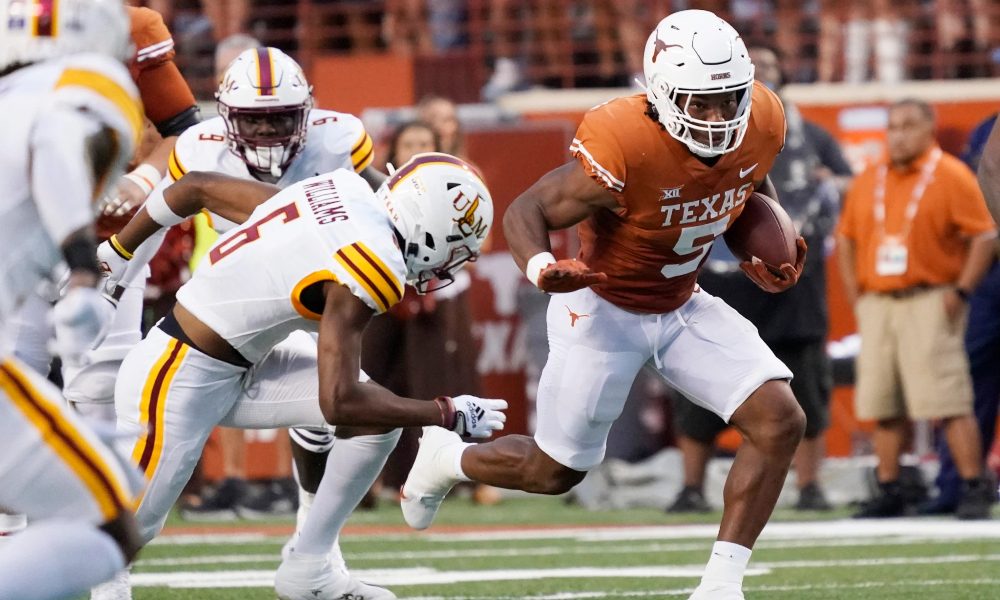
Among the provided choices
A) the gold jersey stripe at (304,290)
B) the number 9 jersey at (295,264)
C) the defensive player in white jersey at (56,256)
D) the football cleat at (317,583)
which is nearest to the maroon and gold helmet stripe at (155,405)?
the number 9 jersey at (295,264)

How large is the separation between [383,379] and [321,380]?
4.24 metres

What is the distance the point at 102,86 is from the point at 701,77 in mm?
1835

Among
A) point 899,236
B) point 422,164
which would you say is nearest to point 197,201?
point 422,164

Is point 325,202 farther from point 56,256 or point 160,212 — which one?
point 56,256

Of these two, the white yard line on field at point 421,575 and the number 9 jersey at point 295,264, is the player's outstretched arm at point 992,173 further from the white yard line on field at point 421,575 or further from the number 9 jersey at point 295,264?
the white yard line on field at point 421,575

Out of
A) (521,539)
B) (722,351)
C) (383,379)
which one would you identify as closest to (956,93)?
(383,379)

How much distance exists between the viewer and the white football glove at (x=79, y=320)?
2904 mm

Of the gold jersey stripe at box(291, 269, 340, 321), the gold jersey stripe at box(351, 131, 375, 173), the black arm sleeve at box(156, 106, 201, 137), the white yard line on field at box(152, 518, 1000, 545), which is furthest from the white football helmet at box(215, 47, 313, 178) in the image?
the white yard line on field at box(152, 518, 1000, 545)

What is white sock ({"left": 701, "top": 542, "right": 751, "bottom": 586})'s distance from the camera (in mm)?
4344

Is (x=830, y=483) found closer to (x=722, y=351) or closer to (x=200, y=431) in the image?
(x=722, y=351)

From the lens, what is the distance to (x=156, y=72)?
5375mm

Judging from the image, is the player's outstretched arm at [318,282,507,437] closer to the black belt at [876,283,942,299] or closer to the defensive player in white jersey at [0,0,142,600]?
the defensive player in white jersey at [0,0,142,600]

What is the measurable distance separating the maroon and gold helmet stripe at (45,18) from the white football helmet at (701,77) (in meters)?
1.82

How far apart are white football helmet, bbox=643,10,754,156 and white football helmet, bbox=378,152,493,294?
1.97 ft
